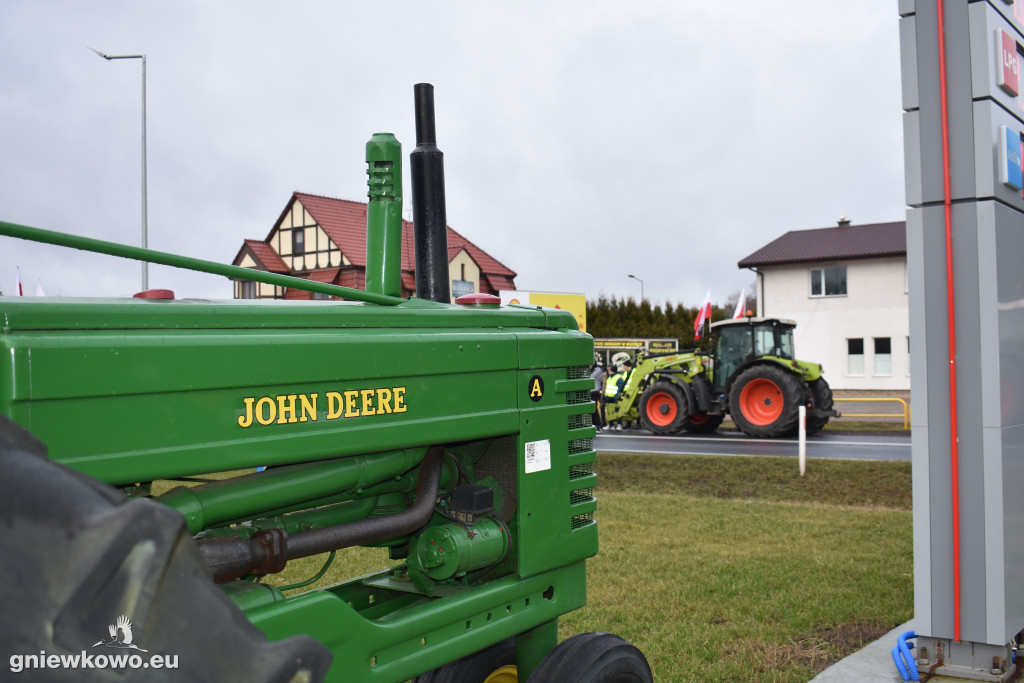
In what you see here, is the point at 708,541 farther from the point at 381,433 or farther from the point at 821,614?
the point at 381,433

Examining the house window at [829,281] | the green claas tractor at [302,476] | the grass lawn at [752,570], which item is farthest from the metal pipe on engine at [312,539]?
the house window at [829,281]

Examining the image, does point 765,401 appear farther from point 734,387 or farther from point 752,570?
point 752,570

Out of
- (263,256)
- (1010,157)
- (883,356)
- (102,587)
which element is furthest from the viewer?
(263,256)

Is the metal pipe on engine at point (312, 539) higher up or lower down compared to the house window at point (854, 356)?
lower down

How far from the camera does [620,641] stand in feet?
9.96

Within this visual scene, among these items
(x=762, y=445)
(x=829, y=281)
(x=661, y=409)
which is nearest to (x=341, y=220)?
(x=661, y=409)

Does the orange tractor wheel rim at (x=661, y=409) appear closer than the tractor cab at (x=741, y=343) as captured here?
No

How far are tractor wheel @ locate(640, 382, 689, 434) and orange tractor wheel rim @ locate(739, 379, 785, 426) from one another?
118 cm

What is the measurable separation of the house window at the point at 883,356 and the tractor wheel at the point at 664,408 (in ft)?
55.4

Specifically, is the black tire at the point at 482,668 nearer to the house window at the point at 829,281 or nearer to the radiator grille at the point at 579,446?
the radiator grille at the point at 579,446

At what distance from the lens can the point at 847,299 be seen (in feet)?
105

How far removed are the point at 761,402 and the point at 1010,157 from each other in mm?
12614

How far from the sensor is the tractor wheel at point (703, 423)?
58.4ft

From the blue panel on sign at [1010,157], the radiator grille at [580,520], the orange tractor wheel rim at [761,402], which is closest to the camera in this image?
the radiator grille at [580,520]
